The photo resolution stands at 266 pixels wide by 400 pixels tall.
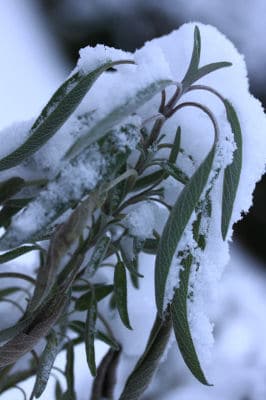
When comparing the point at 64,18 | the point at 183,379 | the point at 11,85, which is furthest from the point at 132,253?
the point at 64,18

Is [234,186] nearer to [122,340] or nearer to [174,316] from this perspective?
[174,316]

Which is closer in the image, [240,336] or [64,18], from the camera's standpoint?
[240,336]

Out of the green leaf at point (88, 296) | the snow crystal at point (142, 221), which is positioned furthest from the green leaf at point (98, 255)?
the green leaf at point (88, 296)

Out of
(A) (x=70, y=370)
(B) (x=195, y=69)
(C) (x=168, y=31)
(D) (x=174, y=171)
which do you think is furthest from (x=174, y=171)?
(C) (x=168, y=31)

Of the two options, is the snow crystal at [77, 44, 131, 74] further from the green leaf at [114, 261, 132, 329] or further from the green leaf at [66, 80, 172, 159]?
the green leaf at [114, 261, 132, 329]

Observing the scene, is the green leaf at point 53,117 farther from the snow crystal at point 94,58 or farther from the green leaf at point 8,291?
the green leaf at point 8,291

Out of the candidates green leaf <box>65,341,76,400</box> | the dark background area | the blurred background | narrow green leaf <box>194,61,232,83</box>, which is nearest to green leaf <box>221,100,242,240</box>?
narrow green leaf <box>194,61,232,83</box>
